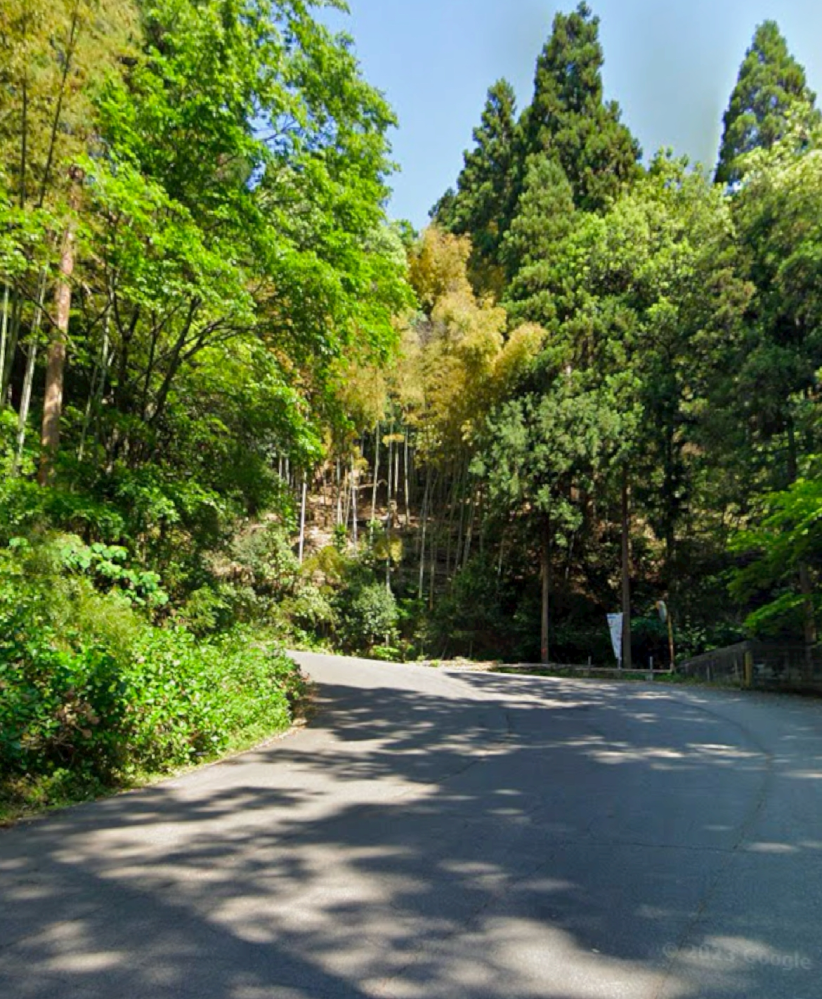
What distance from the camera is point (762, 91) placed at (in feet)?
98.8

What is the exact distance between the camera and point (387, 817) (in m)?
5.00

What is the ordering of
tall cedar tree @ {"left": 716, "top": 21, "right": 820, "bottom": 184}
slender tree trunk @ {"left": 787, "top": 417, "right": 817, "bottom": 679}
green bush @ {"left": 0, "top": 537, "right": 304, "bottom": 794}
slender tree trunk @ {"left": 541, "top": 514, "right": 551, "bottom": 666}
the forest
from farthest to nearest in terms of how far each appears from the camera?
tall cedar tree @ {"left": 716, "top": 21, "right": 820, "bottom": 184} → slender tree trunk @ {"left": 541, "top": 514, "right": 551, "bottom": 666} → slender tree trunk @ {"left": 787, "top": 417, "right": 817, "bottom": 679} → the forest → green bush @ {"left": 0, "top": 537, "right": 304, "bottom": 794}

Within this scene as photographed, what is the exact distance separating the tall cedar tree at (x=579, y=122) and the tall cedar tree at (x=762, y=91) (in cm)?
383

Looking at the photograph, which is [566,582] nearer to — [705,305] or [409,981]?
[705,305]

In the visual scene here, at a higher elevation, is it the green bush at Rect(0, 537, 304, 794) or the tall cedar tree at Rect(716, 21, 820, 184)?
the tall cedar tree at Rect(716, 21, 820, 184)

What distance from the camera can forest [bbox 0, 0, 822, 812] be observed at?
25.5ft

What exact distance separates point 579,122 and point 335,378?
24.5 meters

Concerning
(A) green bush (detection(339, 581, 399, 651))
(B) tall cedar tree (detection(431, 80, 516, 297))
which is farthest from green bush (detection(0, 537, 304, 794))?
(B) tall cedar tree (detection(431, 80, 516, 297))

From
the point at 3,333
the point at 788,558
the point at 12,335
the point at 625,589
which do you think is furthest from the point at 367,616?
the point at 3,333

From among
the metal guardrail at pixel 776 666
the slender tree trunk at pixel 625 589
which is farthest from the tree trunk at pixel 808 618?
the slender tree trunk at pixel 625 589

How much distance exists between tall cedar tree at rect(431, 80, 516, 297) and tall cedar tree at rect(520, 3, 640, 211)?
1802mm

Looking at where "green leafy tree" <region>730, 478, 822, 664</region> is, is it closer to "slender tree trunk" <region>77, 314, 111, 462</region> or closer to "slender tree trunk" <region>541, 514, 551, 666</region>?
"slender tree trunk" <region>541, 514, 551, 666</region>

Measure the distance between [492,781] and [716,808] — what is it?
→ 1776mm

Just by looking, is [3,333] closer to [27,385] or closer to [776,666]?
[27,385]
